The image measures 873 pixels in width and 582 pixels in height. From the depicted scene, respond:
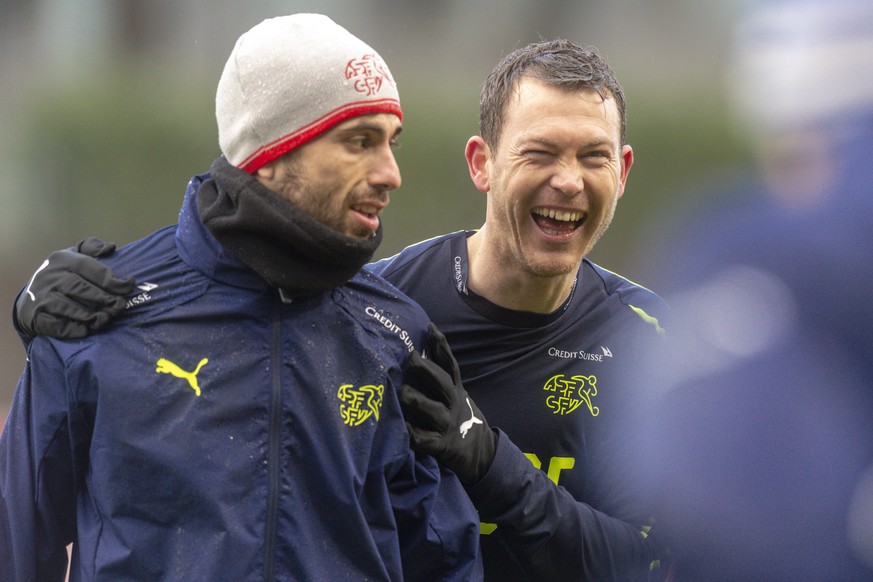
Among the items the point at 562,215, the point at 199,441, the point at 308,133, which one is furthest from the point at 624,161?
the point at 199,441

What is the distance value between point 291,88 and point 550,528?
1235 millimetres

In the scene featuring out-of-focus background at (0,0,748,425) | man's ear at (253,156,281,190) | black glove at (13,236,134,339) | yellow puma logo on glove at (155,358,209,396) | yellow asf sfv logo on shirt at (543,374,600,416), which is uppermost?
man's ear at (253,156,281,190)

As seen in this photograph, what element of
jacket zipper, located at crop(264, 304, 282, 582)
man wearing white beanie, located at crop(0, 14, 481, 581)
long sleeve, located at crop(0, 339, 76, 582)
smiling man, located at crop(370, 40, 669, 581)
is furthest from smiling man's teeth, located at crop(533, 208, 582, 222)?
long sleeve, located at crop(0, 339, 76, 582)

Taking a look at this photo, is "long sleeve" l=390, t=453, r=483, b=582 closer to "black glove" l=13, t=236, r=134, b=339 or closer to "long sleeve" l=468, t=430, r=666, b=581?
"long sleeve" l=468, t=430, r=666, b=581

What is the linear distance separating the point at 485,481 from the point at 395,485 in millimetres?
293

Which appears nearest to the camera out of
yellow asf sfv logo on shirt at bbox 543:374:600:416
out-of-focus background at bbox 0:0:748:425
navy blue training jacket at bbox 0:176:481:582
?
navy blue training jacket at bbox 0:176:481:582

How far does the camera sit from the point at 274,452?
244 cm

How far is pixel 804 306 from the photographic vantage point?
1.65m

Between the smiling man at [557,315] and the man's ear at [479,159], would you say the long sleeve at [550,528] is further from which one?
the man's ear at [479,159]

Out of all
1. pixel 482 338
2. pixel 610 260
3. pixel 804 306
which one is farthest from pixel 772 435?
pixel 610 260

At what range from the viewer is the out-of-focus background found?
38.9 feet

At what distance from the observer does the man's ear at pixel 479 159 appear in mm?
3443

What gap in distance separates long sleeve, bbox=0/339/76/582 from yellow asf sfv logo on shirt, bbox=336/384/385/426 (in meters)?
0.56

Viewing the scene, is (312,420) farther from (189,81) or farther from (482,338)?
(189,81)
